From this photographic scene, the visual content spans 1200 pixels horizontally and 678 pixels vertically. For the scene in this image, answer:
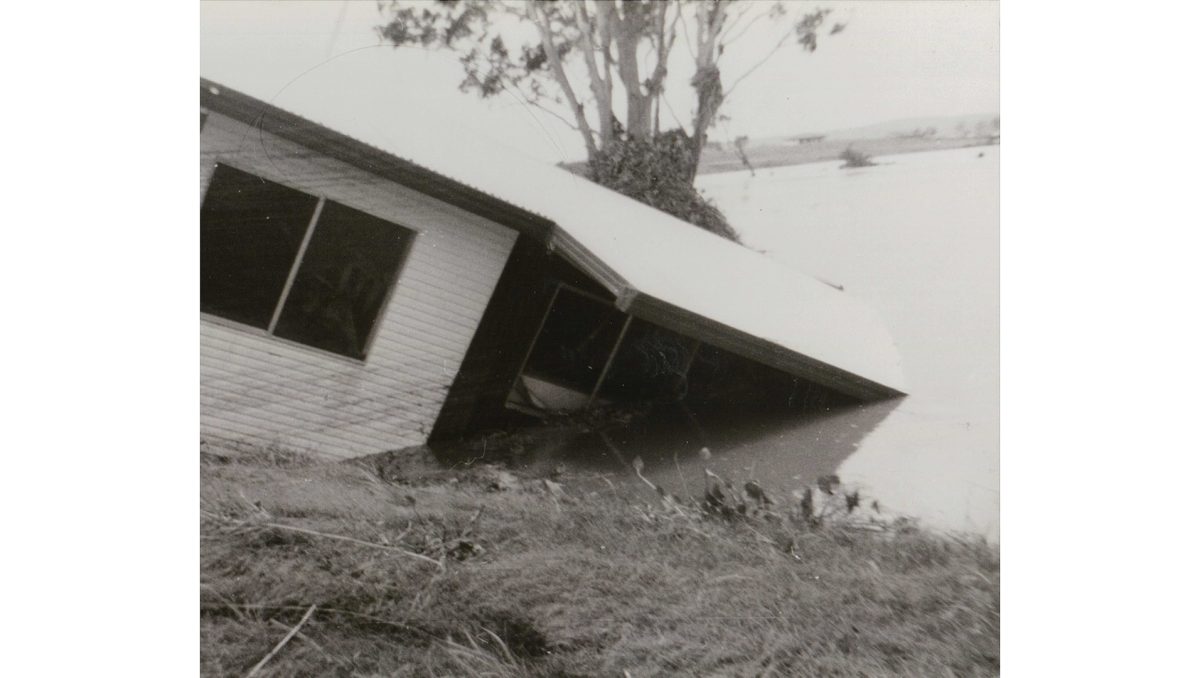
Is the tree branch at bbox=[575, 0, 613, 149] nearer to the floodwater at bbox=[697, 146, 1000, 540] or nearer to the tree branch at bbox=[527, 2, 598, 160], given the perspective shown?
the tree branch at bbox=[527, 2, 598, 160]

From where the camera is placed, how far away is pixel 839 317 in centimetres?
300

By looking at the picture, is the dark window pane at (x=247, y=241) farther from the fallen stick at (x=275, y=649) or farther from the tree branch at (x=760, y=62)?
the tree branch at (x=760, y=62)

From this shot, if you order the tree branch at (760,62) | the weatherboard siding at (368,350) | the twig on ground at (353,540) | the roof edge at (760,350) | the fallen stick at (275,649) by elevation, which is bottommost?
the fallen stick at (275,649)

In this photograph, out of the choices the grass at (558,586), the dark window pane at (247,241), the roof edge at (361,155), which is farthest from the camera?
the dark window pane at (247,241)

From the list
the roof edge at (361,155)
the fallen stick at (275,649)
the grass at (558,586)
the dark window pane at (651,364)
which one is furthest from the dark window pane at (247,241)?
the dark window pane at (651,364)

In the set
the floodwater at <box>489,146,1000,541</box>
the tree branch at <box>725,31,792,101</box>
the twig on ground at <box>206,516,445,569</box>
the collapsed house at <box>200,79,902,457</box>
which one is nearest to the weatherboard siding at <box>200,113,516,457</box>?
the collapsed house at <box>200,79,902,457</box>

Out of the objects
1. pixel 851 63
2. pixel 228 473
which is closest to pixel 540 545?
pixel 228 473

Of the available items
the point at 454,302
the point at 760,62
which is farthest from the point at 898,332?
the point at 454,302

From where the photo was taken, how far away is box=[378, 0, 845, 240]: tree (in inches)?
118

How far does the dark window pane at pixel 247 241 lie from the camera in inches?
122

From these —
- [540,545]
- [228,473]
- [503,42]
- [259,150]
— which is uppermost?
[503,42]

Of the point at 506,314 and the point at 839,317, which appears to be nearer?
the point at 839,317

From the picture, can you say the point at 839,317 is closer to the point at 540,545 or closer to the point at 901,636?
the point at 901,636

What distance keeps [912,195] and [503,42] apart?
5.59 feet
